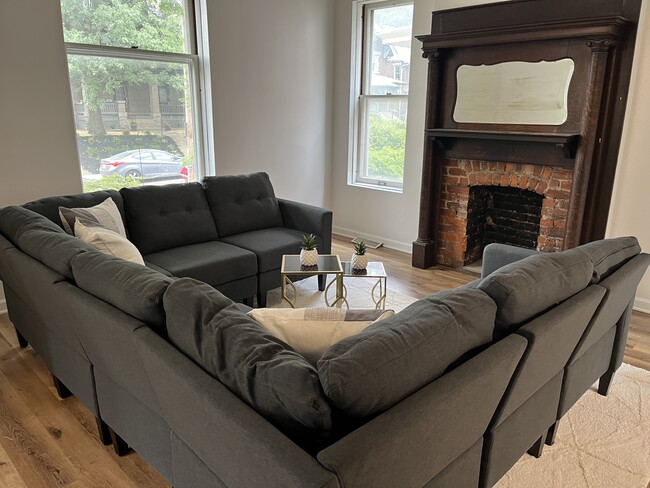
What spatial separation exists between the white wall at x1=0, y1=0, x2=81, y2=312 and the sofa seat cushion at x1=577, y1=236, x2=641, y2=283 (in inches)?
137

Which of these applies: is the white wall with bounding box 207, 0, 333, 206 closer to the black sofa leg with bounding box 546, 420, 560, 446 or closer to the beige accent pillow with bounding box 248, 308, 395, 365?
the beige accent pillow with bounding box 248, 308, 395, 365

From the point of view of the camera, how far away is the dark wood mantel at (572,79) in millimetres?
3350

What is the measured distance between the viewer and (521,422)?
1.82 m

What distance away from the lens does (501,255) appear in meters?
2.91

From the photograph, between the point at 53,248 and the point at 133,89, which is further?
the point at 133,89

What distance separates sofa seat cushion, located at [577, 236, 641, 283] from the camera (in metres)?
2.12

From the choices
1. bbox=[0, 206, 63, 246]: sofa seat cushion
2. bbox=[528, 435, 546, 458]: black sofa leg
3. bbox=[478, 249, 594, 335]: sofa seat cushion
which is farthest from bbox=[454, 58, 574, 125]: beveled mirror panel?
bbox=[0, 206, 63, 246]: sofa seat cushion

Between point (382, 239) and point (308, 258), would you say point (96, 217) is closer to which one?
point (308, 258)

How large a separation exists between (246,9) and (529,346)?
4.07 meters

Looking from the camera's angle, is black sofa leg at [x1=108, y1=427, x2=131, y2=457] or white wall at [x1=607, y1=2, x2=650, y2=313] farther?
white wall at [x1=607, y1=2, x2=650, y2=313]

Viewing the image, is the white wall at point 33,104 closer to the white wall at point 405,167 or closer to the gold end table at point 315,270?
the gold end table at point 315,270

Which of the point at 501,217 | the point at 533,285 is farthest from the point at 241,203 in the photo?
the point at 533,285

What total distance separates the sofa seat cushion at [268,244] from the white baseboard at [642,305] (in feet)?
8.37

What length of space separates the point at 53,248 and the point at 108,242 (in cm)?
50
